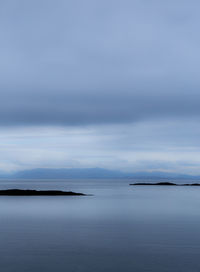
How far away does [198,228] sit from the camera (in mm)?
36312

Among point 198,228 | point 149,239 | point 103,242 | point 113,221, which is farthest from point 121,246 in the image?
point 113,221

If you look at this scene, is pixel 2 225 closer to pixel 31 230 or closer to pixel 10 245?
pixel 31 230

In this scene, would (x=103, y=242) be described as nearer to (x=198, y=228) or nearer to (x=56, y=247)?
(x=56, y=247)

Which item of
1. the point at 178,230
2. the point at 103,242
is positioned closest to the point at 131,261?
the point at 103,242

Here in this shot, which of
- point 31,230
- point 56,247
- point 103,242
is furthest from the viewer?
point 31,230

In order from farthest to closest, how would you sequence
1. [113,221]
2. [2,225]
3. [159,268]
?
[113,221], [2,225], [159,268]

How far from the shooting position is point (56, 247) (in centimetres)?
2583

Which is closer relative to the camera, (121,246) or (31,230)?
(121,246)

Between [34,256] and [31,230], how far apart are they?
12320mm

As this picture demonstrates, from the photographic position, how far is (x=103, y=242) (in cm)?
2803

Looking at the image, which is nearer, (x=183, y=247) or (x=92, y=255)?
(x=92, y=255)

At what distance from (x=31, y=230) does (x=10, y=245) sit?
865 centimetres

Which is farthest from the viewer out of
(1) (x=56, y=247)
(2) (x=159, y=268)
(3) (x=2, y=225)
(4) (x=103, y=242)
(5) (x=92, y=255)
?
(3) (x=2, y=225)

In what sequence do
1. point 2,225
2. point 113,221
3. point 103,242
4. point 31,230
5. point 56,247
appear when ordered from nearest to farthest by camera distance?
point 56,247 → point 103,242 → point 31,230 → point 2,225 → point 113,221
